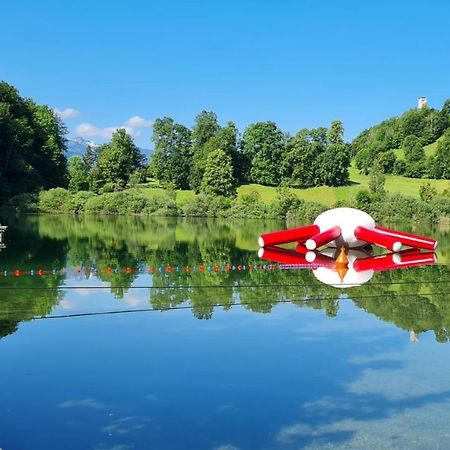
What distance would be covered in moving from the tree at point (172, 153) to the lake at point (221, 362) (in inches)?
2208

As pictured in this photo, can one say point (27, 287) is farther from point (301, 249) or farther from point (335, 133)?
point (335, 133)

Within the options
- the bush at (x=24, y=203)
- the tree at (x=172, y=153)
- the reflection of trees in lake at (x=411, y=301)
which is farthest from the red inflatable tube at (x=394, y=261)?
the tree at (x=172, y=153)

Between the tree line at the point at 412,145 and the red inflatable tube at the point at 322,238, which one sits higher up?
the tree line at the point at 412,145

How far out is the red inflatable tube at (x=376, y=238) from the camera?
2034 centimetres

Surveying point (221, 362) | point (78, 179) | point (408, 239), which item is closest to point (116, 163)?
point (78, 179)

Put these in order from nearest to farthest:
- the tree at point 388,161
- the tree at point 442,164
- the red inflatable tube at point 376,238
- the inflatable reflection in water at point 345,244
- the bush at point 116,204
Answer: the inflatable reflection in water at point 345,244, the red inflatable tube at point 376,238, the bush at point 116,204, the tree at point 442,164, the tree at point 388,161

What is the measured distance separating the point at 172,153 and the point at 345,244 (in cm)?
5421

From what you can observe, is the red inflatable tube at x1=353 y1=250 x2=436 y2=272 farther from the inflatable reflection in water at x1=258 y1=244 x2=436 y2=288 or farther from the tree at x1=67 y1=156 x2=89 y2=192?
the tree at x1=67 y1=156 x2=89 y2=192

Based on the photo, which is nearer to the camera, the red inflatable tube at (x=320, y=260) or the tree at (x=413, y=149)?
the red inflatable tube at (x=320, y=260)

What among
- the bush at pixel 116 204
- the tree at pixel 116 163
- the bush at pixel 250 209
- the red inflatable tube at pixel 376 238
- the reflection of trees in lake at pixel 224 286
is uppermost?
the tree at pixel 116 163

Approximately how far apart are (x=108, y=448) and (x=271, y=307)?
7.05 meters

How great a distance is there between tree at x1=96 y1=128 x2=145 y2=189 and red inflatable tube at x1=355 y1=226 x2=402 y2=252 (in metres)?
51.9

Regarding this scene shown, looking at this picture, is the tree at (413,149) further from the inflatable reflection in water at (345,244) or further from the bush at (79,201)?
the inflatable reflection in water at (345,244)

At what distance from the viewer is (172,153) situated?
2894 inches
